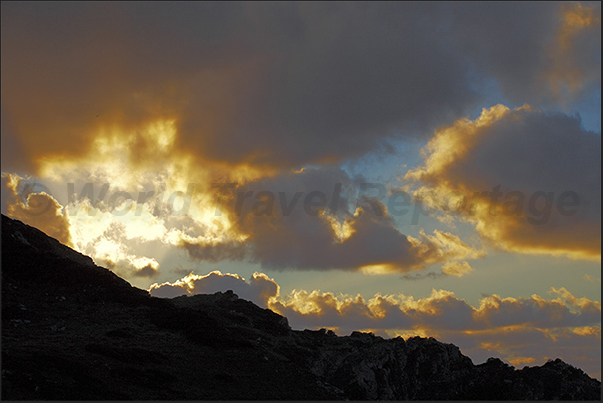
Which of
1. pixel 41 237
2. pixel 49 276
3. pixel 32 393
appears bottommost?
pixel 32 393

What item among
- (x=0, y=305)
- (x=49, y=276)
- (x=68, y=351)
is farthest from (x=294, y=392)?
(x=49, y=276)

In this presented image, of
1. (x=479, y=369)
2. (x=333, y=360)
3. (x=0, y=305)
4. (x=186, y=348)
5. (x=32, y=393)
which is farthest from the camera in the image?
(x=479, y=369)

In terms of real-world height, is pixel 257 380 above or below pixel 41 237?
below

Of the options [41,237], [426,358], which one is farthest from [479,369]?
[41,237]

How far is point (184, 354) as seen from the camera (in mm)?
61312

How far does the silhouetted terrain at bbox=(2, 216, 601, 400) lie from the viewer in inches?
1916

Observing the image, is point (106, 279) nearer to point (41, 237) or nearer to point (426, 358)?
point (41, 237)

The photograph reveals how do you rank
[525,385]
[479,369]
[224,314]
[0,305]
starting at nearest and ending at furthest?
[0,305] → [525,385] → [479,369] → [224,314]

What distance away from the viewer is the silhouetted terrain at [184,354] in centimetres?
4866

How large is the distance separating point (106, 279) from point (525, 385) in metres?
59.9

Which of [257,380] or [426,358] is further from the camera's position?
[426,358]

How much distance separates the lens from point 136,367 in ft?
173

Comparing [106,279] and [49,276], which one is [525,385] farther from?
[49,276]

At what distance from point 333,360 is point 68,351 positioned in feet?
118
